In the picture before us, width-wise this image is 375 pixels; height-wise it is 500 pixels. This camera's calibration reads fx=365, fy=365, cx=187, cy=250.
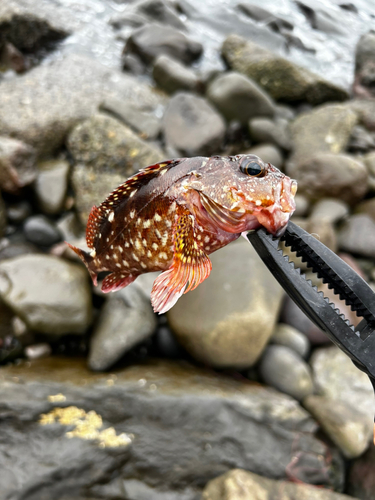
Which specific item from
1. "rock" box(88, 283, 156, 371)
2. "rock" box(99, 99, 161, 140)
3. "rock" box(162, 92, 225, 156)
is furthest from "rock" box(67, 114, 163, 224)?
"rock" box(88, 283, 156, 371)

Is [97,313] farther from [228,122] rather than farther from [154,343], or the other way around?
[228,122]

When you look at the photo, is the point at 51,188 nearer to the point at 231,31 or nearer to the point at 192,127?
the point at 192,127

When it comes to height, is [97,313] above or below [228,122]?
below

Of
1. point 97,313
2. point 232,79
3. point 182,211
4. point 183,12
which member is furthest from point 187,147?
point 183,12

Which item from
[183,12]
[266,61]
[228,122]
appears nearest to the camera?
[228,122]

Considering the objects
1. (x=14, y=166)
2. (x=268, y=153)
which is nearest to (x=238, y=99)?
(x=268, y=153)

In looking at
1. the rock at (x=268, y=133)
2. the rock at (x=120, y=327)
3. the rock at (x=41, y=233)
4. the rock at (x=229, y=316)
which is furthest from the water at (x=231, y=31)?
the rock at (x=229, y=316)

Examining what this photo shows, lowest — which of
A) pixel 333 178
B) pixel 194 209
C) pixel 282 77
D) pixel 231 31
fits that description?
pixel 333 178
